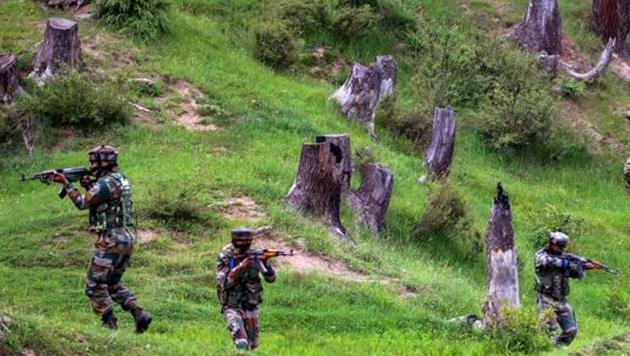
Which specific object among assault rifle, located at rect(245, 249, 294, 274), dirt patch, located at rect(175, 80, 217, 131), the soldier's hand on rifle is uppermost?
the soldier's hand on rifle

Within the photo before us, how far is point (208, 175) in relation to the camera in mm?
19516

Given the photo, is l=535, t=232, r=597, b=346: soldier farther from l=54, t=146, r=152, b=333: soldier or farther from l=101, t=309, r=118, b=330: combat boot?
l=101, t=309, r=118, b=330: combat boot

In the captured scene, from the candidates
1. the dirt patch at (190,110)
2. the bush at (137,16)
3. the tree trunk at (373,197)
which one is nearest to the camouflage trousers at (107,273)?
the tree trunk at (373,197)

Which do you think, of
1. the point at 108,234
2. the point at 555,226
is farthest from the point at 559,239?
the point at 555,226

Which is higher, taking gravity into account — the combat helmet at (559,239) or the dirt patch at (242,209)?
the combat helmet at (559,239)

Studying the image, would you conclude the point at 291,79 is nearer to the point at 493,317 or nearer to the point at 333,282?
the point at 333,282

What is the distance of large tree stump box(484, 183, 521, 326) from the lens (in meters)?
14.3

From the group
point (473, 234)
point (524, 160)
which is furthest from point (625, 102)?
point (473, 234)

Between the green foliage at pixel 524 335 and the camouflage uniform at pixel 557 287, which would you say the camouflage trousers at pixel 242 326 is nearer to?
the green foliage at pixel 524 335

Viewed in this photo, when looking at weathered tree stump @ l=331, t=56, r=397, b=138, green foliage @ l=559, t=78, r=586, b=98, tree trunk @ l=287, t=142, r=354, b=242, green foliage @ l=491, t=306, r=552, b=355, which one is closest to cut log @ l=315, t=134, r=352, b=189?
tree trunk @ l=287, t=142, r=354, b=242

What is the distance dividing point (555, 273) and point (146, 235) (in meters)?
6.47

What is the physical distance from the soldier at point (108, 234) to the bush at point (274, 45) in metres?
15.7

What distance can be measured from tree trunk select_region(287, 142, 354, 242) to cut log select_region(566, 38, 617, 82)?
48.0ft

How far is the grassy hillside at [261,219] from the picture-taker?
46.1 feet
